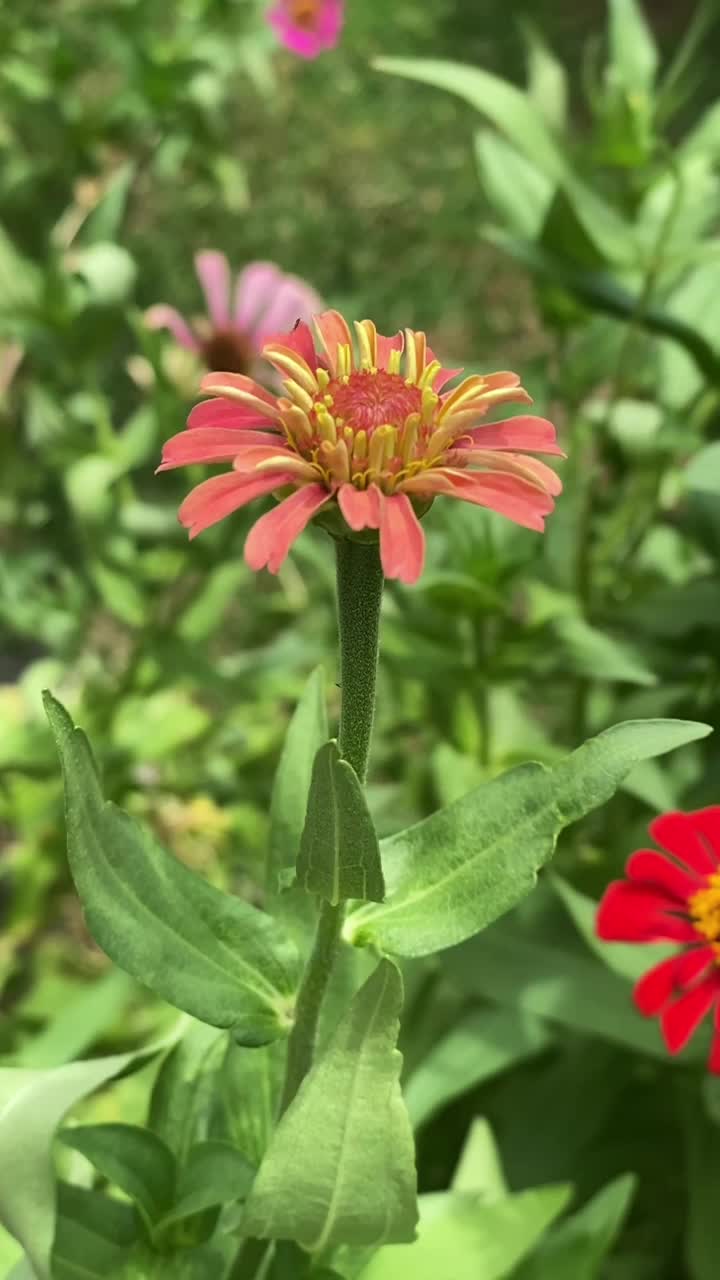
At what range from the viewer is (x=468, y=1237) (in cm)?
45

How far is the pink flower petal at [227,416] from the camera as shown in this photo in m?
0.30

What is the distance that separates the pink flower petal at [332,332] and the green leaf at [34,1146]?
0.20m

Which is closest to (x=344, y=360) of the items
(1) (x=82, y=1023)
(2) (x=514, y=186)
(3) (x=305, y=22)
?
(2) (x=514, y=186)

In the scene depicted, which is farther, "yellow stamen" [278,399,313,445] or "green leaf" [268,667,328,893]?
"green leaf" [268,667,328,893]

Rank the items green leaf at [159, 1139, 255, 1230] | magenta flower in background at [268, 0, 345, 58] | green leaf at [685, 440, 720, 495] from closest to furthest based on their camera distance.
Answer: green leaf at [159, 1139, 255, 1230]
green leaf at [685, 440, 720, 495]
magenta flower in background at [268, 0, 345, 58]

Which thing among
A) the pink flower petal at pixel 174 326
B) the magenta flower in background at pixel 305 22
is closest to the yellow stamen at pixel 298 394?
the pink flower petal at pixel 174 326

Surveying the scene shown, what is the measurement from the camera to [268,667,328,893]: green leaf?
0.41m

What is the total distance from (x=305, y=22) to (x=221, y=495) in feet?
2.91

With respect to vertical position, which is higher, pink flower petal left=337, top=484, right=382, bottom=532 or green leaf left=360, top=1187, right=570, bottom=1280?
pink flower petal left=337, top=484, right=382, bottom=532

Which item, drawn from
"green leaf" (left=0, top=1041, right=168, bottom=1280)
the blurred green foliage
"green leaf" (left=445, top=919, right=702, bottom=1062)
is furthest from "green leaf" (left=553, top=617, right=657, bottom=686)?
"green leaf" (left=0, top=1041, right=168, bottom=1280)

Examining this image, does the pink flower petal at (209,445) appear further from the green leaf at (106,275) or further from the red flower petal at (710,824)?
the green leaf at (106,275)

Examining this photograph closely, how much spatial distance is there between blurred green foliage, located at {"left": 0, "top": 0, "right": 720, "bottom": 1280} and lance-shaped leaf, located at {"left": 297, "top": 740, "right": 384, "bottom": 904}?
0.13 metres

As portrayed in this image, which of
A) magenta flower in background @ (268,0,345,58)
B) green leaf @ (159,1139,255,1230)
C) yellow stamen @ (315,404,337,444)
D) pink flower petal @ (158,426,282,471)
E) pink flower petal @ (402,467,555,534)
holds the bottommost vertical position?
green leaf @ (159,1139,255,1230)

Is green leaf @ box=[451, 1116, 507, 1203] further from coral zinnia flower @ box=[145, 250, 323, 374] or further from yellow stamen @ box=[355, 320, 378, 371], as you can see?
coral zinnia flower @ box=[145, 250, 323, 374]
